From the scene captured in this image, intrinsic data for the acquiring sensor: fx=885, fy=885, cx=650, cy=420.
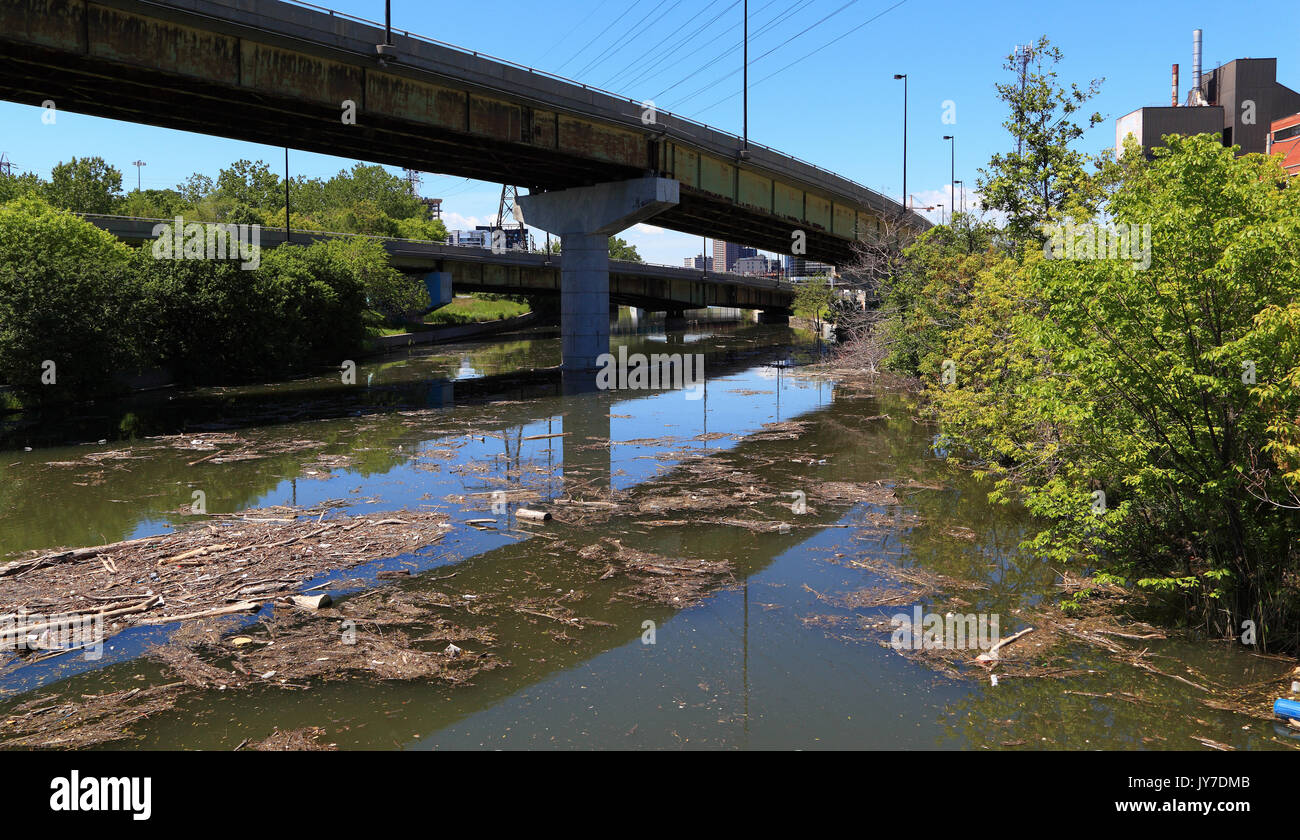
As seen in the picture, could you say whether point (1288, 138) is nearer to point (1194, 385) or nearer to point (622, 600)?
point (1194, 385)

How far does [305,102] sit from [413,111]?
3.81 m

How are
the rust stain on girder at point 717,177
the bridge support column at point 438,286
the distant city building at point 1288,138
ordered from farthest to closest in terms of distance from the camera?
the distant city building at point 1288,138, the bridge support column at point 438,286, the rust stain on girder at point 717,177

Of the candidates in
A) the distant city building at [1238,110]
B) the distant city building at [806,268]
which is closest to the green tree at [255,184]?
the distant city building at [806,268]

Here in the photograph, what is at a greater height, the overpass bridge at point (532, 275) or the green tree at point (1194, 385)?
the overpass bridge at point (532, 275)

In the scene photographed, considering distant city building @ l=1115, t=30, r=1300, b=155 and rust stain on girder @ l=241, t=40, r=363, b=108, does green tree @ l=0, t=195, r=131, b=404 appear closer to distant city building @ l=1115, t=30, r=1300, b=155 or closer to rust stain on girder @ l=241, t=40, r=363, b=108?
rust stain on girder @ l=241, t=40, r=363, b=108

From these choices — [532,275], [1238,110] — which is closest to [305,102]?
[532,275]

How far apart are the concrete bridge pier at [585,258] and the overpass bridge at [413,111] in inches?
2.7

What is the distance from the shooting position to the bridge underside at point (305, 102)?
2186cm

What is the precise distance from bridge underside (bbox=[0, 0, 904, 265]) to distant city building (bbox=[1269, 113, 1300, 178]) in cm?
5009

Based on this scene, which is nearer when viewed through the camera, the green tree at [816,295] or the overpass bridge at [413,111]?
the overpass bridge at [413,111]

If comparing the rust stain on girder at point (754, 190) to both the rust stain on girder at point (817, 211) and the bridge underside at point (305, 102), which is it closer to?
the bridge underside at point (305, 102)

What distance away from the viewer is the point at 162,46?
22.8 metres
